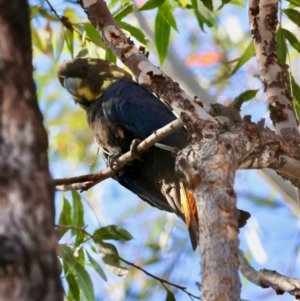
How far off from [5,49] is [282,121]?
108cm

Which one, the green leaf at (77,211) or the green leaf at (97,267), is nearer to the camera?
the green leaf at (97,267)

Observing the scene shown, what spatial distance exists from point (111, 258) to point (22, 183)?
4.16 feet

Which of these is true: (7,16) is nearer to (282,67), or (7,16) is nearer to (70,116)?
(282,67)

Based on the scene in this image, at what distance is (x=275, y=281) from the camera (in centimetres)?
128

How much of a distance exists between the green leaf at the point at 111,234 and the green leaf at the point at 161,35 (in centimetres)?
56

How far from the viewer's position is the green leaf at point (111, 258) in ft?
6.06

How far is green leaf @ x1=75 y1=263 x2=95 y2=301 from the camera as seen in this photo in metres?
1.90

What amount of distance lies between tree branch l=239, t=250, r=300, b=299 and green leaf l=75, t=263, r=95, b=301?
0.61 m

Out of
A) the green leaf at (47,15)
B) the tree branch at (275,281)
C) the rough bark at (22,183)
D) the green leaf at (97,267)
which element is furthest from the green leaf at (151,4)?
the rough bark at (22,183)

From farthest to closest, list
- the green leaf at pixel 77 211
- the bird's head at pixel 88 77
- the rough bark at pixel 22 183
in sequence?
the bird's head at pixel 88 77 → the green leaf at pixel 77 211 → the rough bark at pixel 22 183

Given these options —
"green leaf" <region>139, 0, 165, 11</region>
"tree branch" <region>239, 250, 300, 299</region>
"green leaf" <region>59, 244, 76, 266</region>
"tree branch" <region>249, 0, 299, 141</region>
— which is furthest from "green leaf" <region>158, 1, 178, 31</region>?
"tree branch" <region>239, 250, 300, 299</region>

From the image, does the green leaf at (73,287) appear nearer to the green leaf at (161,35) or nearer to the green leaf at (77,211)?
the green leaf at (77,211)

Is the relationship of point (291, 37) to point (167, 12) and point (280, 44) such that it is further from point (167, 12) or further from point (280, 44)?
point (167, 12)

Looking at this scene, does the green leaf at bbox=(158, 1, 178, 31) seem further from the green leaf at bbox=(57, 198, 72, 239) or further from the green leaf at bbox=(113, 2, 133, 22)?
the green leaf at bbox=(57, 198, 72, 239)
